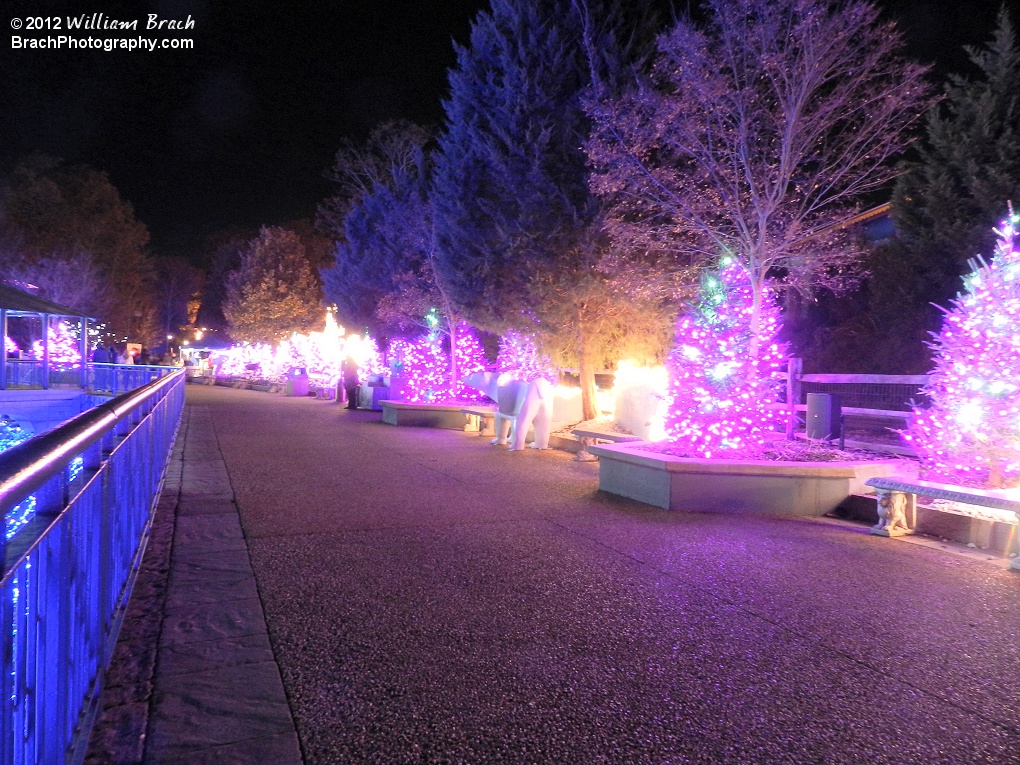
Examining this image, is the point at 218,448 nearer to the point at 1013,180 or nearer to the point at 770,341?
the point at 770,341

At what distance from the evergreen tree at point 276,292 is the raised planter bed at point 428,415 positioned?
78.4 ft

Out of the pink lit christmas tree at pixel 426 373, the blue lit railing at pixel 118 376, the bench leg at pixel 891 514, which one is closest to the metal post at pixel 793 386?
the bench leg at pixel 891 514

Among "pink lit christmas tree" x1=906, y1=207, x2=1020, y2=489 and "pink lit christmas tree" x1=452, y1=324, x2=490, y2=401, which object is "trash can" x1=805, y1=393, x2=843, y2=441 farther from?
"pink lit christmas tree" x1=452, y1=324, x2=490, y2=401

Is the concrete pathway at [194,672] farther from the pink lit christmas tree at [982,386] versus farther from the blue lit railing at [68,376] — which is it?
the blue lit railing at [68,376]

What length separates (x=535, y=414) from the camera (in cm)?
1173

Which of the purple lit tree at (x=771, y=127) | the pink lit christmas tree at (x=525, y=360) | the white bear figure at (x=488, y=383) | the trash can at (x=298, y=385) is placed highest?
the purple lit tree at (x=771, y=127)

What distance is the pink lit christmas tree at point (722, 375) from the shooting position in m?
7.86

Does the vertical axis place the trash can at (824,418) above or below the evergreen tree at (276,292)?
below

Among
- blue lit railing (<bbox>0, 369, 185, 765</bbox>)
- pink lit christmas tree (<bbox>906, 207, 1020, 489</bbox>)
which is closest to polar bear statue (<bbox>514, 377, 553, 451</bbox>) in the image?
pink lit christmas tree (<bbox>906, 207, 1020, 489</bbox>)

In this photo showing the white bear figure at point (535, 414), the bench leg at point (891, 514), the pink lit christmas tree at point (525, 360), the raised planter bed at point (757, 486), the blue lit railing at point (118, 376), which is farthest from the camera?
the blue lit railing at point (118, 376)

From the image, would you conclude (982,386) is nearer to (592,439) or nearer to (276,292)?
(592,439)

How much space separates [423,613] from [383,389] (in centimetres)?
1702

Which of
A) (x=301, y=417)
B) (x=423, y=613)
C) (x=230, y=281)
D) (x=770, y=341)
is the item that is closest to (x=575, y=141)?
(x=770, y=341)

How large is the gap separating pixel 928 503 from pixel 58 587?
21.5 ft
